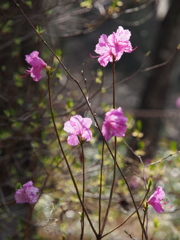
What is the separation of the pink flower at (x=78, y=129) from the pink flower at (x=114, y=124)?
2.3 inches

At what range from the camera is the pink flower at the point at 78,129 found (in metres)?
1.33

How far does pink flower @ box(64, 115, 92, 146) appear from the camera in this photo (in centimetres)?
133

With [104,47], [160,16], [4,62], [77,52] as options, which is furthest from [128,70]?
[104,47]

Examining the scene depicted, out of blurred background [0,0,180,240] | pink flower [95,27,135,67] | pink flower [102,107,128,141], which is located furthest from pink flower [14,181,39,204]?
pink flower [95,27,135,67]

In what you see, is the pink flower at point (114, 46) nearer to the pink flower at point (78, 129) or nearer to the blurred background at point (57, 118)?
the blurred background at point (57, 118)

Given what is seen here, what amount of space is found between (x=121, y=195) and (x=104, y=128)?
62.3 inches

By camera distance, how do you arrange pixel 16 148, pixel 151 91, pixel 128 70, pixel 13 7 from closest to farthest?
pixel 13 7, pixel 16 148, pixel 151 91, pixel 128 70

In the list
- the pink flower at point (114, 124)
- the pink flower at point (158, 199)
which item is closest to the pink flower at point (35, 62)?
the pink flower at point (114, 124)

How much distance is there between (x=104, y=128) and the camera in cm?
133

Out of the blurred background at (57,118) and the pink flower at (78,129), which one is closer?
the pink flower at (78,129)

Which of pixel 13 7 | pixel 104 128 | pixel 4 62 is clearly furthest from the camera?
pixel 4 62

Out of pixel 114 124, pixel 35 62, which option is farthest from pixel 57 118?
pixel 114 124

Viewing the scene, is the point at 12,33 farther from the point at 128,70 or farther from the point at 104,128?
the point at 128,70

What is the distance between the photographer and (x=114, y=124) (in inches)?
51.7
